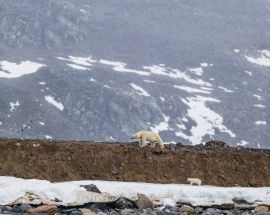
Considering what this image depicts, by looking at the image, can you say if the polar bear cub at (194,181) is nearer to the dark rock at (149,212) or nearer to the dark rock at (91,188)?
the dark rock at (149,212)

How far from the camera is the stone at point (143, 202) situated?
27884 mm

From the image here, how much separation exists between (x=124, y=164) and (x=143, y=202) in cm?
771

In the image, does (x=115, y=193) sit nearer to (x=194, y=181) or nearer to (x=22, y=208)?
(x=22, y=208)

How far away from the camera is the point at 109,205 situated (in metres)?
27.7

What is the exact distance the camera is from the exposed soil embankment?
111 ft

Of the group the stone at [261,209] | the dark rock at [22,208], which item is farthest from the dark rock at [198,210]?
the dark rock at [22,208]

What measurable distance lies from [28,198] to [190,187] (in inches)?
342

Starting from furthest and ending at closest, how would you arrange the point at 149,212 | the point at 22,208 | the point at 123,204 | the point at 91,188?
the point at 123,204
the point at 91,188
the point at 149,212
the point at 22,208

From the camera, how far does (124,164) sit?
35.6m

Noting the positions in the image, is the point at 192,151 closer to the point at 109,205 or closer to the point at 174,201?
the point at 174,201

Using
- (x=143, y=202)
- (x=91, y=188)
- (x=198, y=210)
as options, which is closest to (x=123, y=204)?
(x=143, y=202)

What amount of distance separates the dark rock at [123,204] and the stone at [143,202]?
0.25 m

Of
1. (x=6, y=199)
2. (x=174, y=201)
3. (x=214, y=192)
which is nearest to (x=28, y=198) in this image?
(x=6, y=199)

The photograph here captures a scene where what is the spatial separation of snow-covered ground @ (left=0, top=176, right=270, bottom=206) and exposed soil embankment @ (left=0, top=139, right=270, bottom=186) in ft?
12.5
